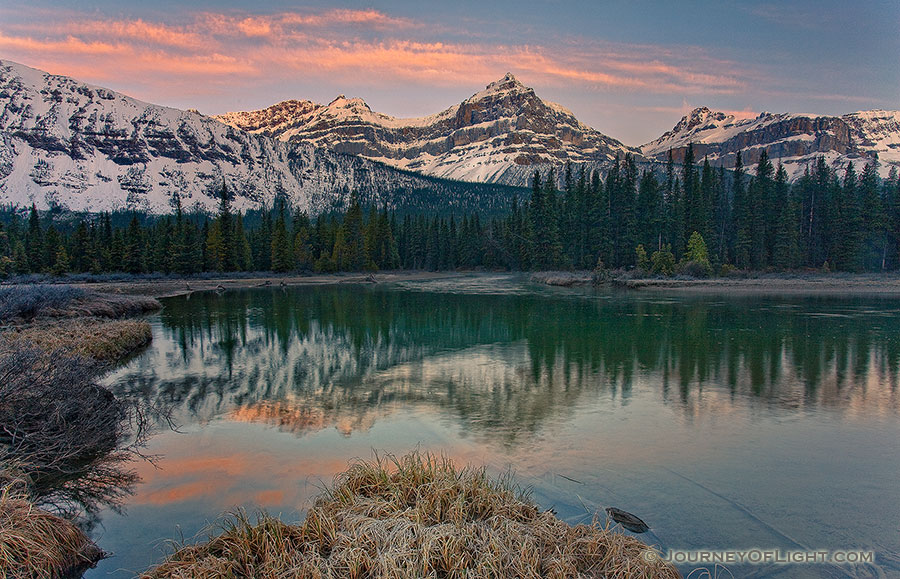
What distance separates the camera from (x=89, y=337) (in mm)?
21672

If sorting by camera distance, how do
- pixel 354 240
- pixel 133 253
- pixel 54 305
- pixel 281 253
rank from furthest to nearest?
pixel 354 240 → pixel 281 253 → pixel 133 253 → pixel 54 305

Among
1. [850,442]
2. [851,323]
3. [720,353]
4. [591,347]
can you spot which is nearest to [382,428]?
[850,442]

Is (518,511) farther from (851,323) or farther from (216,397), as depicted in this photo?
(851,323)

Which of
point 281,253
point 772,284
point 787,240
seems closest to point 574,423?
point 772,284

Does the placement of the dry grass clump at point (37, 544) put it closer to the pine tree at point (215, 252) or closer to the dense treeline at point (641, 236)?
the dense treeline at point (641, 236)

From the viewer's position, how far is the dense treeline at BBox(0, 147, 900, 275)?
77.5 meters

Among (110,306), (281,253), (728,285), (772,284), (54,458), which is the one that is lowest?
(54,458)

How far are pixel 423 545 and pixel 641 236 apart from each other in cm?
8732

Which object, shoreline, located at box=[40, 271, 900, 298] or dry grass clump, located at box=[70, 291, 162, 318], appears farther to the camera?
shoreline, located at box=[40, 271, 900, 298]

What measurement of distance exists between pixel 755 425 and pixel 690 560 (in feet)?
23.7

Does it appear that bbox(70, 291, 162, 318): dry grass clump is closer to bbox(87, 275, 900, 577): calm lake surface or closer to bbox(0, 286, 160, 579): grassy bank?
bbox(87, 275, 900, 577): calm lake surface

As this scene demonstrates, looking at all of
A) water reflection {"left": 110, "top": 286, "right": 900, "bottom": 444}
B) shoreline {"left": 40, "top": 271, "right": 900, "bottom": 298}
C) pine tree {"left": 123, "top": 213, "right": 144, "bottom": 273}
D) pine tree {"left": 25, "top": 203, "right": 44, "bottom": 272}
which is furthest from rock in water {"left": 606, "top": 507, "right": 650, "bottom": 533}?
pine tree {"left": 25, "top": 203, "right": 44, "bottom": 272}

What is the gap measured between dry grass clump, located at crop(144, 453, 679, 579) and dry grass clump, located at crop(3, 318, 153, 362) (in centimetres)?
1451

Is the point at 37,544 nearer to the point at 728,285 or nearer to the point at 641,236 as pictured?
the point at 728,285
